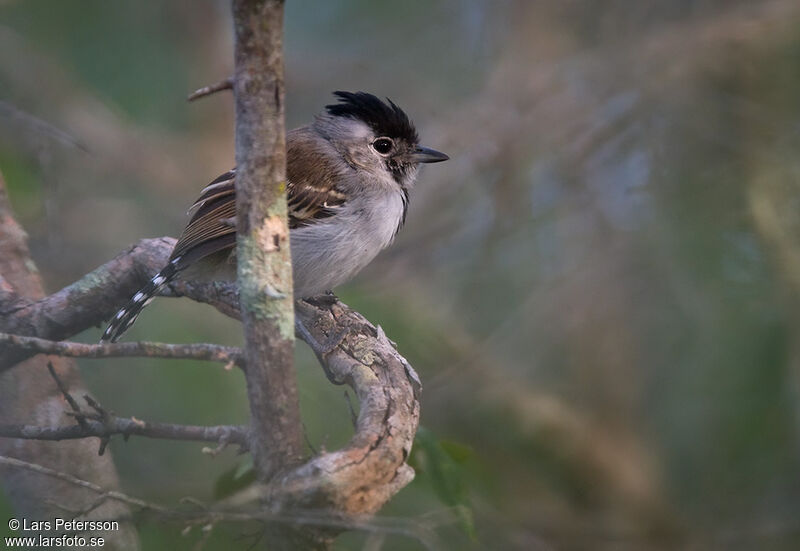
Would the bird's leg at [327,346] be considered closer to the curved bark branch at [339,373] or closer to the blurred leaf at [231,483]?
the curved bark branch at [339,373]

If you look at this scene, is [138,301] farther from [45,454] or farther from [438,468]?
[438,468]

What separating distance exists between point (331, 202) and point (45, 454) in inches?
61.0

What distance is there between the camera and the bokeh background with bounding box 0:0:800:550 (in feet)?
17.6

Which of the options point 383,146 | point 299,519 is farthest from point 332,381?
point 383,146

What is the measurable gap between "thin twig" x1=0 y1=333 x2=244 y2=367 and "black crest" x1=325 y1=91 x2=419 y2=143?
6.98ft

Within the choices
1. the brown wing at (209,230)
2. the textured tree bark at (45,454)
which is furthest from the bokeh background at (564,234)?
the textured tree bark at (45,454)

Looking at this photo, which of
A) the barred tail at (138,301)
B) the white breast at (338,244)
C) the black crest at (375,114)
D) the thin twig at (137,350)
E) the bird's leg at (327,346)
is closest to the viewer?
the thin twig at (137,350)

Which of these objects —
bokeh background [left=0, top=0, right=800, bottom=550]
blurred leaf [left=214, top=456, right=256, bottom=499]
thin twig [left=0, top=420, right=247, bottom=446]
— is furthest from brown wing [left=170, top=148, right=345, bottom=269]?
thin twig [left=0, top=420, right=247, bottom=446]

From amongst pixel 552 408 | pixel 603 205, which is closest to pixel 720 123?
pixel 603 205

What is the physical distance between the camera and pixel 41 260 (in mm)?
5012

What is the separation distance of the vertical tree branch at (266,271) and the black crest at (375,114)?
7.00 ft

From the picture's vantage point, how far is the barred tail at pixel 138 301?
3359 mm

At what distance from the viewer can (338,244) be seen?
12.0 feet

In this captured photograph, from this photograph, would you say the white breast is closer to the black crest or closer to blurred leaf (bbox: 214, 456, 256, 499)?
the black crest
